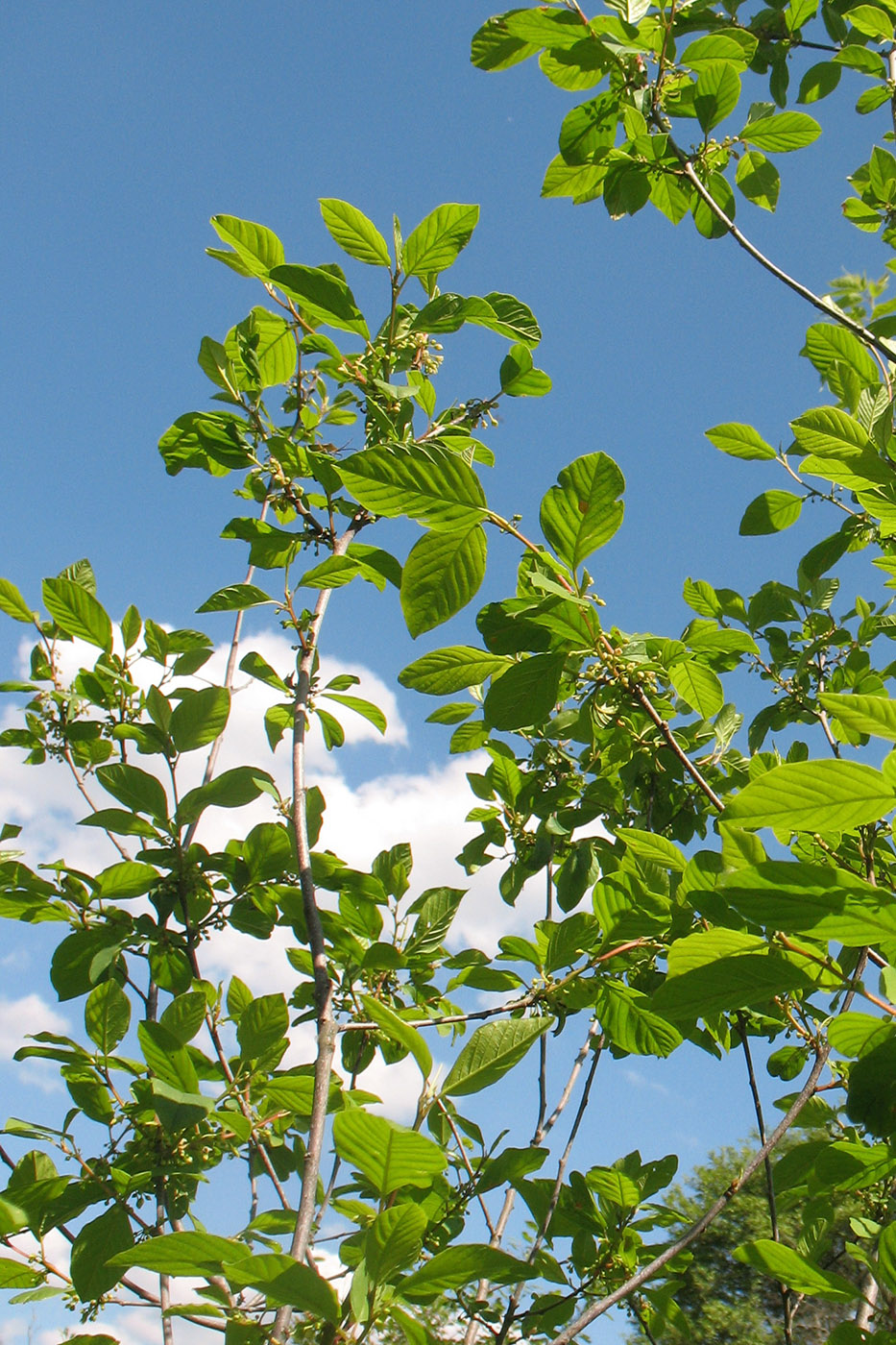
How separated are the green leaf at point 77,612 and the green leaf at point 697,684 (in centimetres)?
120

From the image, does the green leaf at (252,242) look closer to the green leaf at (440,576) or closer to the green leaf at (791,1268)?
the green leaf at (440,576)

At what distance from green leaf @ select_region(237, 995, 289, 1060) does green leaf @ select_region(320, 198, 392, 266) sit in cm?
132

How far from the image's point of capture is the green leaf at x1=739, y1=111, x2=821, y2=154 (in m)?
2.10

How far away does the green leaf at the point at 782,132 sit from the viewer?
2.10 m

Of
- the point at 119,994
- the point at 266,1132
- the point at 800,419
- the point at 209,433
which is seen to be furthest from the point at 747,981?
the point at 209,433

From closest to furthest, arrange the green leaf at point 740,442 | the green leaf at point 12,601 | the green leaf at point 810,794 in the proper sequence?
the green leaf at point 810,794, the green leaf at point 12,601, the green leaf at point 740,442

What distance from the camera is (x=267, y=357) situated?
70.4 inches

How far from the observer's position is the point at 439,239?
5.46 feet

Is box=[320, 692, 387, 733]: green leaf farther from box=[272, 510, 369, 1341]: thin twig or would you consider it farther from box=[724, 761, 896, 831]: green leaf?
box=[724, 761, 896, 831]: green leaf

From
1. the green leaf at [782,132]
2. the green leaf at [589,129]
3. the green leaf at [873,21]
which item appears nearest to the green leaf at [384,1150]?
the green leaf at [589,129]

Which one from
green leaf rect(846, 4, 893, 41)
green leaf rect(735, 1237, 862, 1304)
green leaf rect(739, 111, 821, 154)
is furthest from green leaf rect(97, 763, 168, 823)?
green leaf rect(846, 4, 893, 41)

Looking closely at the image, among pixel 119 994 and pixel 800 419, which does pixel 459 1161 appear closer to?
pixel 119 994

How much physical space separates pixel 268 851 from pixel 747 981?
3.50ft

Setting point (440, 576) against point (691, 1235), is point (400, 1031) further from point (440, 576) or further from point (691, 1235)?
point (691, 1235)
